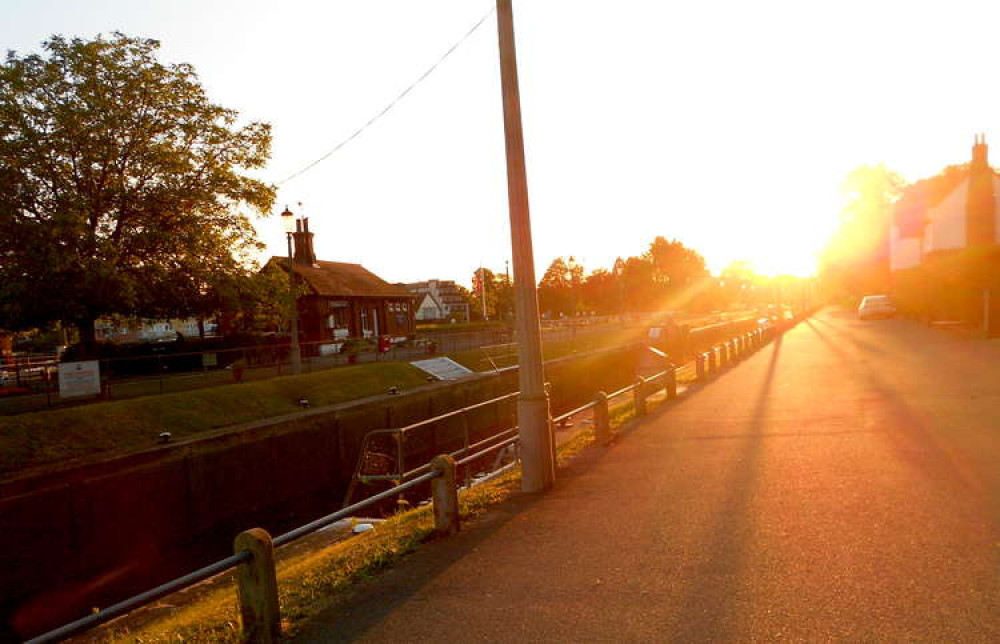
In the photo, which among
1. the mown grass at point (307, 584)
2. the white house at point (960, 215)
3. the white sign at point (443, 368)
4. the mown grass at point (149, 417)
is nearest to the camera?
the mown grass at point (307, 584)

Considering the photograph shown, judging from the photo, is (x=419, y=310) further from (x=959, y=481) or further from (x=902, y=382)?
(x=959, y=481)

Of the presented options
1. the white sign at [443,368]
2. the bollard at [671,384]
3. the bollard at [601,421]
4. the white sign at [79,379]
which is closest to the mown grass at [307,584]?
the bollard at [601,421]

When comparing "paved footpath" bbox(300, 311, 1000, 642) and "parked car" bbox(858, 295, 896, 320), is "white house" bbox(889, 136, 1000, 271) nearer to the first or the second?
"parked car" bbox(858, 295, 896, 320)

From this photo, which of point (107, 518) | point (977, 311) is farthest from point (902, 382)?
point (977, 311)

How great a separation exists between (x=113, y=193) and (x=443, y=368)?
12.7 meters

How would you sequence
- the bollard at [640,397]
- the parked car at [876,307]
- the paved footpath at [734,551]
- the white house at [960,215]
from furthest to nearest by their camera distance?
1. the parked car at [876,307]
2. the white house at [960,215]
3. the bollard at [640,397]
4. the paved footpath at [734,551]

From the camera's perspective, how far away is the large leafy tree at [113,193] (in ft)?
58.0

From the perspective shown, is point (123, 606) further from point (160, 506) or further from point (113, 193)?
point (113, 193)

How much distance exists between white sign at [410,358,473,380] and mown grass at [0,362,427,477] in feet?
13.0

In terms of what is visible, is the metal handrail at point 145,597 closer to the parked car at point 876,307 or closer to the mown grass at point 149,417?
the mown grass at point 149,417

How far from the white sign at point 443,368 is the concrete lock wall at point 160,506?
683 cm

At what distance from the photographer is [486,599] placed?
17.3 feet

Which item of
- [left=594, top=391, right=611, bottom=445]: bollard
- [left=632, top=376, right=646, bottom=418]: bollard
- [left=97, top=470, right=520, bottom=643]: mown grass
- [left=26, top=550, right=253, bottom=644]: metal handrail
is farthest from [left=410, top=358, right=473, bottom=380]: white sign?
[left=26, top=550, right=253, bottom=644]: metal handrail

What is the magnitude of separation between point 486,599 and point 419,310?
119 m
